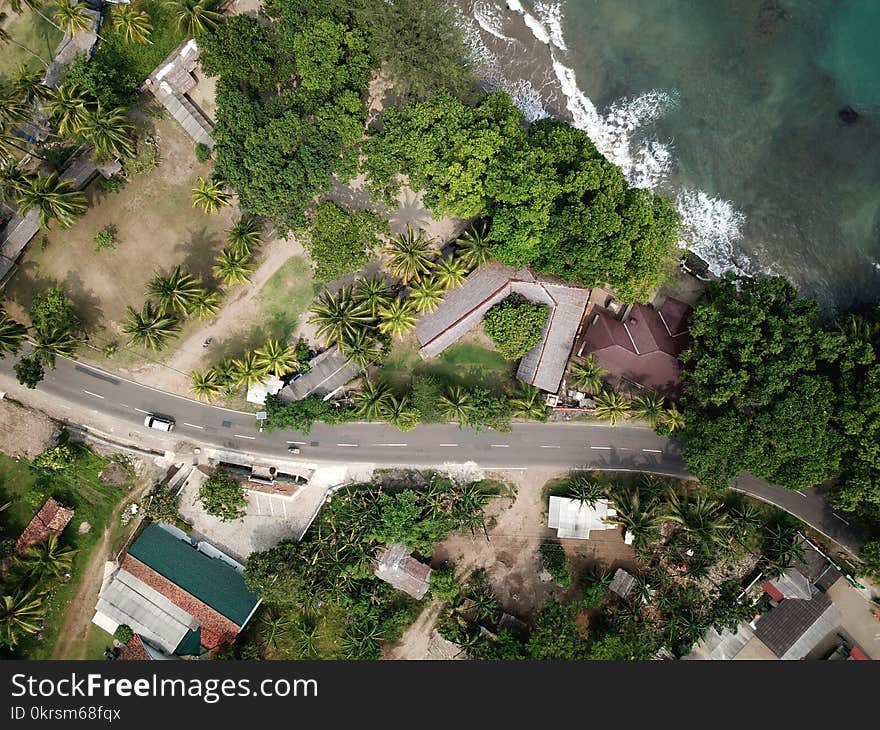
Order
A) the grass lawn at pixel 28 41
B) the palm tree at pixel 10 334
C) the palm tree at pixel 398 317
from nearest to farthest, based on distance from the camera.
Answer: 1. the palm tree at pixel 10 334
2. the palm tree at pixel 398 317
3. the grass lawn at pixel 28 41

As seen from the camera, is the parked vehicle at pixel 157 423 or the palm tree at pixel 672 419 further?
the parked vehicle at pixel 157 423

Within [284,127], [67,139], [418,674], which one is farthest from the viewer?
[67,139]

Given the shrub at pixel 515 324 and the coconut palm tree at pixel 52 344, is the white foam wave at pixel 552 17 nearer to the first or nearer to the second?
the shrub at pixel 515 324

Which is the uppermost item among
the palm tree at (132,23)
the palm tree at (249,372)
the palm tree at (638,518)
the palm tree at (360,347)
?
the palm tree at (132,23)

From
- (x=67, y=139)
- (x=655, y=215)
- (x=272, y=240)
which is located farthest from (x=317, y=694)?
(x=67, y=139)

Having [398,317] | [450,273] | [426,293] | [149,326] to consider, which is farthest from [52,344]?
[450,273]

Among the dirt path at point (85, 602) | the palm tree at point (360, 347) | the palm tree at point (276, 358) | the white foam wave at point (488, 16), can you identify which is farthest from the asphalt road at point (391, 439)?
the white foam wave at point (488, 16)

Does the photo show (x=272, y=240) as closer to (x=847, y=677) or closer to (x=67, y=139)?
(x=67, y=139)
